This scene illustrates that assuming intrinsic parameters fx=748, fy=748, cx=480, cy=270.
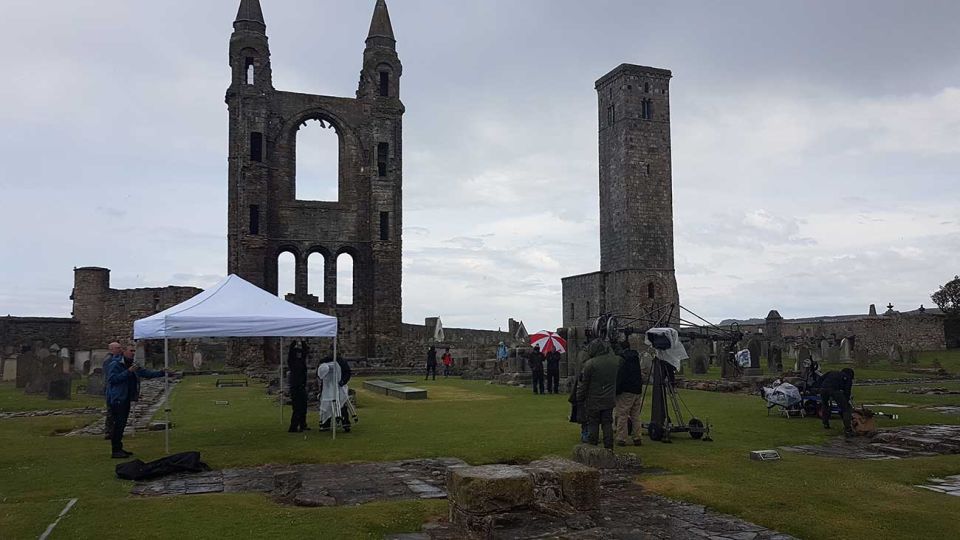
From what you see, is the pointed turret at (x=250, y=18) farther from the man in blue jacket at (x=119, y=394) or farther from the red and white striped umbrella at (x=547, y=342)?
the man in blue jacket at (x=119, y=394)

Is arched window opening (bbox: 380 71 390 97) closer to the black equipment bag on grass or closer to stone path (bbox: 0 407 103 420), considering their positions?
stone path (bbox: 0 407 103 420)

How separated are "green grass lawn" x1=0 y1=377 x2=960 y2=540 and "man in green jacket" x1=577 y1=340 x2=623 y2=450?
59 cm

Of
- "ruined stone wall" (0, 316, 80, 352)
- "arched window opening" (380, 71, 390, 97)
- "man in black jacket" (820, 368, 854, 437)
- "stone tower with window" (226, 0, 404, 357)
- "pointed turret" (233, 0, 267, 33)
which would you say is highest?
"pointed turret" (233, 0, 267, 33)

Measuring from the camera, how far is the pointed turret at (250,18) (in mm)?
36719

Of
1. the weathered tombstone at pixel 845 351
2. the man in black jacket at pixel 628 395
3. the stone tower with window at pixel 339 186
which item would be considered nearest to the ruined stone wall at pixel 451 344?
the stone tower with window at pixel 339 186

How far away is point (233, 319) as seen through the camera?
39.0 ft

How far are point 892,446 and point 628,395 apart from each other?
12.6 feet

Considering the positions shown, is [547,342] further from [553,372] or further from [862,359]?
[862,359]

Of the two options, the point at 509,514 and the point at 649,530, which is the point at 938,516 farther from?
the point at 509,514

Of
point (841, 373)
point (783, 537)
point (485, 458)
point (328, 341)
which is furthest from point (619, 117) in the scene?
point (783, 537)

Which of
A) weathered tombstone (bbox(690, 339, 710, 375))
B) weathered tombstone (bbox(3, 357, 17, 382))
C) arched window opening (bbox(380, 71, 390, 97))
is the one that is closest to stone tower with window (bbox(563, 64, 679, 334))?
arched window opening (bbox(380, 71, 390, 97))

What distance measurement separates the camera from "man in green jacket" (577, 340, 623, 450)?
1008 centimetres

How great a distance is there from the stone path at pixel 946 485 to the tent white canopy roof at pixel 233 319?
8.63 m

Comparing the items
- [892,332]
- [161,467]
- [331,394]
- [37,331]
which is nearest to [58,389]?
[331,394]
